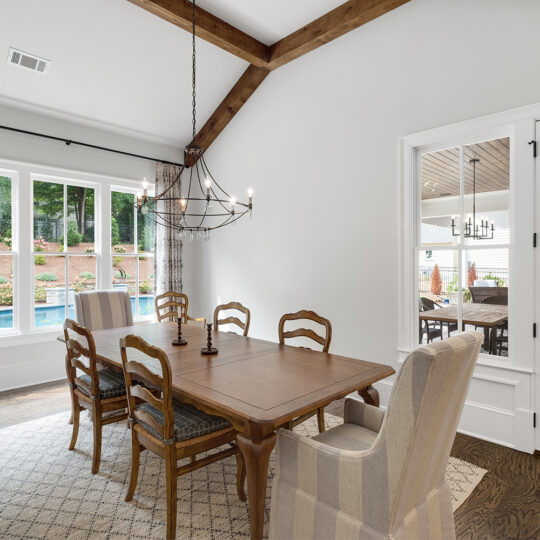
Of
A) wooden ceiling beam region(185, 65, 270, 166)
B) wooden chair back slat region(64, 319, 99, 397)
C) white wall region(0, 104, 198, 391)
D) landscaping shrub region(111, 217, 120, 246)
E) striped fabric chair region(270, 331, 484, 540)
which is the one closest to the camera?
striped fabric chair region(270, 331, 484, 540)

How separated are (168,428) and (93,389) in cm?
91

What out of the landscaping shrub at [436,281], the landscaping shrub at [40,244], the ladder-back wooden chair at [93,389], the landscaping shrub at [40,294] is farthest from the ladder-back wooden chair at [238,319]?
the landscaping shrub at [40,244]

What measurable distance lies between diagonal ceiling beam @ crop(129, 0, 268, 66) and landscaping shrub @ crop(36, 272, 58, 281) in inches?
114

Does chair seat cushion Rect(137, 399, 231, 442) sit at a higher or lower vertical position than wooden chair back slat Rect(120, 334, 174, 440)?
lower

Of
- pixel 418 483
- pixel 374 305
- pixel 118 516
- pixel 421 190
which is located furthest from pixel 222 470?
pixel 421 190

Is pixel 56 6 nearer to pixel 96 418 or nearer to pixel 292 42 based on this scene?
pixel 292 42

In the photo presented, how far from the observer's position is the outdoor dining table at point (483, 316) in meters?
2.90

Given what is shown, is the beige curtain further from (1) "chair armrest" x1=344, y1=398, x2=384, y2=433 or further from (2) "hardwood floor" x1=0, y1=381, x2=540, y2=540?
(1) "chair armrest" x1=344, y1=398, x2=384, y2=433

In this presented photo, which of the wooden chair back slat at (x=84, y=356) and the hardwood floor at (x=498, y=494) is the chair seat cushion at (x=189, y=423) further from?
the hardwood floor at (x=498, y=494)

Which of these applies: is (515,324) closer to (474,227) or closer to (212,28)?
(474,227)

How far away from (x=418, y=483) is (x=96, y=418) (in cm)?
197

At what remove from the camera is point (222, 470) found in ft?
8.18

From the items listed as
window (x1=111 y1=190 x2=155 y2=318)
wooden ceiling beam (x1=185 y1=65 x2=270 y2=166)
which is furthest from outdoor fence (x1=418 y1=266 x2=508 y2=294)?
window (x1=111 y1=190 x2=155 y2=318)

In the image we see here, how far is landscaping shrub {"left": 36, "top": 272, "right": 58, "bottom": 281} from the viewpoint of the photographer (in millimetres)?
4289
